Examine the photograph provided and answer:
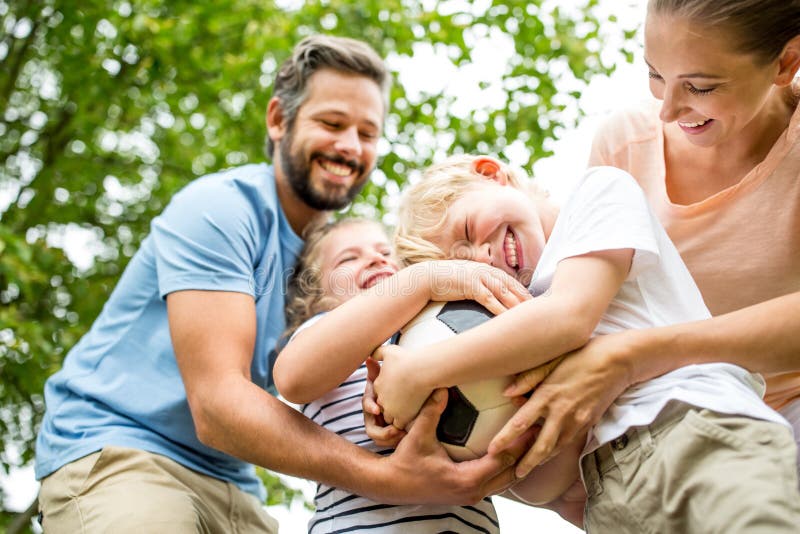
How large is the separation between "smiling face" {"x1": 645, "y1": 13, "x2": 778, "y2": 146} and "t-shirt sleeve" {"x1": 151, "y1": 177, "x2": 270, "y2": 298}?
150 cm

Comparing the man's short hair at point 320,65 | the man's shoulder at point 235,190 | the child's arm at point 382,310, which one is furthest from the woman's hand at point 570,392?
the man's short hair at point 320,65

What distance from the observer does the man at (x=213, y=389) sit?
224 cm

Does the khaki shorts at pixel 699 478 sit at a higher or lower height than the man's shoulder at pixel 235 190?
lower

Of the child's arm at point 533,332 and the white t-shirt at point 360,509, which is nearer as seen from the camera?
the child's arm at point 533,332

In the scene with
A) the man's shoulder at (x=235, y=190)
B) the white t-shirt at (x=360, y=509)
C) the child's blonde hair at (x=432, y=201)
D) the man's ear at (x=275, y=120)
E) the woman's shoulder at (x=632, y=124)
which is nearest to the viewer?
the white t-shirt at (x=360, y=509)

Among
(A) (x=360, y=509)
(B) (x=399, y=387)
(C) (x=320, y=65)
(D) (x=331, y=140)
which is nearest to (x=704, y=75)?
(B) (x=399, y=387)

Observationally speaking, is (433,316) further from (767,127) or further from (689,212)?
(767,127)

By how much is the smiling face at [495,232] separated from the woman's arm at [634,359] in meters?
0.42

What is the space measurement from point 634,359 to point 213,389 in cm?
131

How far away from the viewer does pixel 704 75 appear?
1.99 meters

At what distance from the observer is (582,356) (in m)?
1.89

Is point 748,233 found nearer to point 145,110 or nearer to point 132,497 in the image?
point 132,497

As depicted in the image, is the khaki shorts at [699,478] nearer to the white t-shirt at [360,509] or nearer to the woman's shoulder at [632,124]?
the white t-shirt at [360,509]

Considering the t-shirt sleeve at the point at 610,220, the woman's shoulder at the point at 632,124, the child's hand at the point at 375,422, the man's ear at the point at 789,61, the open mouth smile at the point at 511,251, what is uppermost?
the man's ear at the point at 789,61
